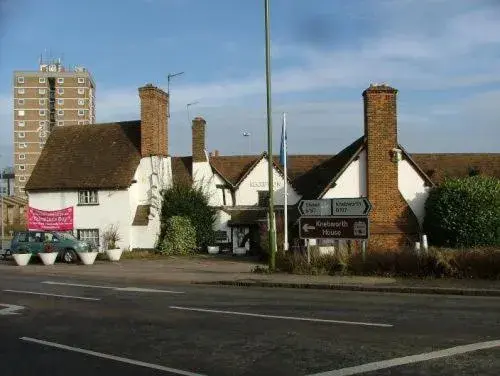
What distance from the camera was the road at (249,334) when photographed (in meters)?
7.47

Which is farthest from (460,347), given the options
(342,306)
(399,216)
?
(399,216)

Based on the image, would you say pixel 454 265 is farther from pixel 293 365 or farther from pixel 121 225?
pixel 121 225

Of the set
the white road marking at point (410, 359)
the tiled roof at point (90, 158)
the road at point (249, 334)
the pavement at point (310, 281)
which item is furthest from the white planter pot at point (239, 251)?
the white road marking at point (410, 359)

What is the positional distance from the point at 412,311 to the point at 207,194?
27.7m

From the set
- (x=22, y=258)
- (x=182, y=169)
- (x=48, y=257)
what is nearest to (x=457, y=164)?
(x=182, y=169)

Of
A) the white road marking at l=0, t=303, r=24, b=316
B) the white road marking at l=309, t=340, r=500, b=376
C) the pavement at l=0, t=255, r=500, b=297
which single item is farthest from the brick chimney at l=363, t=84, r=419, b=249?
the white road marking at l=309, t=340, r=500, b=376

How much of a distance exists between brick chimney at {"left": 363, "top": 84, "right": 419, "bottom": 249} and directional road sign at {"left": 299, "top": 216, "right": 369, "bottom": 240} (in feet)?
26.0

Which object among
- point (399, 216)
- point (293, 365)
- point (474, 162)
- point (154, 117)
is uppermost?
point (154, 117)

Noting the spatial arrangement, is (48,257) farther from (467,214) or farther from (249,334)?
(249,334)

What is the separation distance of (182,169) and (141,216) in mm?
6966

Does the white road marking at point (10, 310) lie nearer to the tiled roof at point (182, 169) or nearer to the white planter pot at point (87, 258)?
the white planter pot at point (87, 258)

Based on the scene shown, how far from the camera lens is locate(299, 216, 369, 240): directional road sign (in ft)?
64.2

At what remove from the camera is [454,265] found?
17406 mm

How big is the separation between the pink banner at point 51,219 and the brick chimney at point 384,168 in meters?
18.4
